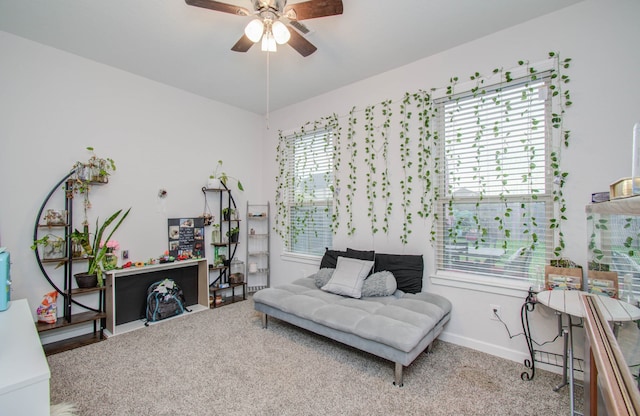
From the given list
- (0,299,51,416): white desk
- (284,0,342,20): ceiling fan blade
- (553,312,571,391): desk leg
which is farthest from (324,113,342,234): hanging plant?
(0,299,51,416): white desk

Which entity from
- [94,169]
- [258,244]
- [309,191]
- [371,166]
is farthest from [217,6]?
[258,244]

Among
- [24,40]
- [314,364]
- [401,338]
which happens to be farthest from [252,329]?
[24,40]

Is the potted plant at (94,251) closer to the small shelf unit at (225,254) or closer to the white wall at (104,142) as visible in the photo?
the white wall at (104,142)

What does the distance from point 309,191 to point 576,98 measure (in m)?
3.02

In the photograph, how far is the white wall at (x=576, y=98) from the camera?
2.12 m

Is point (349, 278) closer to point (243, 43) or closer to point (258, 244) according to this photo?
point (258, 244)

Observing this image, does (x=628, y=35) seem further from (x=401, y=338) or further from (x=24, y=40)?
(x=24, y=40)

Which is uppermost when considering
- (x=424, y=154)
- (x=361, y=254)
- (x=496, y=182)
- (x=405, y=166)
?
(x=424, y=154)

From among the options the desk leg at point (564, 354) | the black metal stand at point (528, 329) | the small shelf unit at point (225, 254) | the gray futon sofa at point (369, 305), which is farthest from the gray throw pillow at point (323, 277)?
the desk leg at point (564, 354)

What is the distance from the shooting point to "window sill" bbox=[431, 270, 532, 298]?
8.13 feet

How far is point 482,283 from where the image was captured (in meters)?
2.65

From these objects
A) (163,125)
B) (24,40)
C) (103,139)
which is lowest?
(103,139)

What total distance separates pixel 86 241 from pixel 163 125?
1686 millimetres

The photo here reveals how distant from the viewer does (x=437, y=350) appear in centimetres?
267
